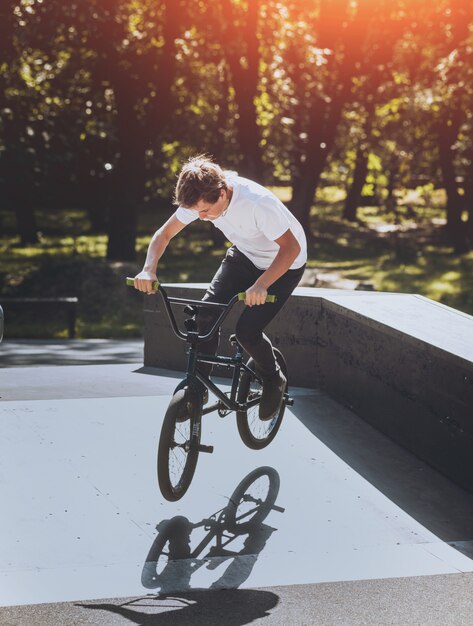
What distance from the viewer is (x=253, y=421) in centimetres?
620

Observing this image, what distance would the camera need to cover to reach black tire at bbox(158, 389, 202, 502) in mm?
5020

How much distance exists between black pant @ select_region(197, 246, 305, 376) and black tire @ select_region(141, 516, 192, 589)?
0.94 m

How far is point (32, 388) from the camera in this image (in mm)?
7895

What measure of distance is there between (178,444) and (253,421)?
44.0 inches

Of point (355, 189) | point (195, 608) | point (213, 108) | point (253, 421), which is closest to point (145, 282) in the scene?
point (253, 421)

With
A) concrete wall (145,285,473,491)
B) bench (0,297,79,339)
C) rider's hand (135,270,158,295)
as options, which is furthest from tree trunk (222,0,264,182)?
rider's hand (135,270,158,295)

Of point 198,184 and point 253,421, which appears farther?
point 253,421

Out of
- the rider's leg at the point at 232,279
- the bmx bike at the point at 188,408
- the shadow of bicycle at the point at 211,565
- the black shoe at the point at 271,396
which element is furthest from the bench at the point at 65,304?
the shadow of bicycle at the point at 211,565

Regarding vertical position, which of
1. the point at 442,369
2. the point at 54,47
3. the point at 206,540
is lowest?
the point at 206,540

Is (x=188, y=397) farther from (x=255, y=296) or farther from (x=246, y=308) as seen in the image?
(x=246, y=308)

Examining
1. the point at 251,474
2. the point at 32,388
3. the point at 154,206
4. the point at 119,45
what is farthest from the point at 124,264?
the point at 154,206

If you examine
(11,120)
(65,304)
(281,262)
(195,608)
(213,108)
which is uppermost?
(213,108)

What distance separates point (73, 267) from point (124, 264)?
3.70ft

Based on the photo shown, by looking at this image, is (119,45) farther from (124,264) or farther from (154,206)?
(154,206)
